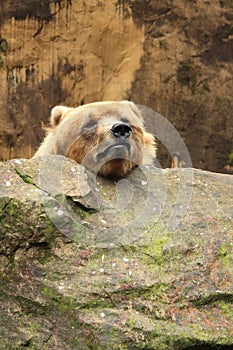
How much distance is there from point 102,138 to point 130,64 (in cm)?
394

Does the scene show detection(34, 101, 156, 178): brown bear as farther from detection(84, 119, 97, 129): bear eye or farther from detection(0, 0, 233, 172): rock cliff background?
detection(0, 0, 233, 172): rock cliff background

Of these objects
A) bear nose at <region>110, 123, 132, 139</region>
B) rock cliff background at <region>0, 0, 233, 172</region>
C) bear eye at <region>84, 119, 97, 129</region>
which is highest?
bear nose at <region>110, 123, 132, 139</region>

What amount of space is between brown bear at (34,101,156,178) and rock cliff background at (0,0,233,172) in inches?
102

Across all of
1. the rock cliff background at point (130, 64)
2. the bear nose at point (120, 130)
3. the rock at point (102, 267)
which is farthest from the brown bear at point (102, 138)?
the rock cliff background at point (130, 64)

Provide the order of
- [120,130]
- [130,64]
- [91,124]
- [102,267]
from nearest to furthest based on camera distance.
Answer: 1. [102,267]
2. [120,130]
3. [91,124]
4. [130,64]

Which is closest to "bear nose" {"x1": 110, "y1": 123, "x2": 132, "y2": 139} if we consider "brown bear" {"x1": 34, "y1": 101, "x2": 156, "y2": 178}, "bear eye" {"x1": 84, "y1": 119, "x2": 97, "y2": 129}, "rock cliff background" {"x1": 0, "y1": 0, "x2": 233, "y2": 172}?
"brown bear" {"x1": 34, "y1": 101, "x2": 156, "y2": 178}

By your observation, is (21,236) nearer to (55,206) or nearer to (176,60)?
(55,206)

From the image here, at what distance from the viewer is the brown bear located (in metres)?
4.86

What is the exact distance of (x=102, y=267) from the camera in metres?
4.04

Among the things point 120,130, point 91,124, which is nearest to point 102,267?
point 120,130

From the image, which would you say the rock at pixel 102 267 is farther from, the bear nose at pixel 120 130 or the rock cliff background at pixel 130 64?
the rock cliff background at pixel 130 64

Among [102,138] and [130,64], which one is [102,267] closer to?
[102,138]

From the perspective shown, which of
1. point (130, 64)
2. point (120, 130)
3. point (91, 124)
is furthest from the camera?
point (130, 64)

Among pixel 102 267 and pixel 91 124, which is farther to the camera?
pixel 91 124
